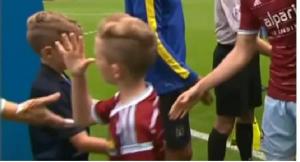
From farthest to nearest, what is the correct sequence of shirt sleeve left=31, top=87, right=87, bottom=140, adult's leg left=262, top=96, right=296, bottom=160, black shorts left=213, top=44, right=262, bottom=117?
black shorts left=213, top=44, right=262, bottom=117
adult's leg left=262, top=96, right=296, bottom=160
shirt sleeve left=31, top=87, right=87, bottom=140

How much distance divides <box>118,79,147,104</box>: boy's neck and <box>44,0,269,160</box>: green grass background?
239 centimetres

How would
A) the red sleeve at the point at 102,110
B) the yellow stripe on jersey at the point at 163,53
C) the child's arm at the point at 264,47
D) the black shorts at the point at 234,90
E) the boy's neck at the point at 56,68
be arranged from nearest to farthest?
1. the red sleeve at the point at 102,110
2. the boy's neck at the point at 56,68
3. the child's arm at the point at 264,47
4. the yellow stripe on jersey at the point at 163,53
5. the black shorts at the point at 234,90

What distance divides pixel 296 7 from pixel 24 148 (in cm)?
183

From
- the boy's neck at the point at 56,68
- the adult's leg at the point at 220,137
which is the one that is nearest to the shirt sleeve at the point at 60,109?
the boy's neck at the point at 56,68

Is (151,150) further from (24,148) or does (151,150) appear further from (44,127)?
(24,148)

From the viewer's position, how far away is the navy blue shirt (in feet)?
10.3

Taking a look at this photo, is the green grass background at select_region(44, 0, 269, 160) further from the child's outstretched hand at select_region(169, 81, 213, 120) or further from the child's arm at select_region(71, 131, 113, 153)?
the child's arm at select_region(71, 131, 113, 153)

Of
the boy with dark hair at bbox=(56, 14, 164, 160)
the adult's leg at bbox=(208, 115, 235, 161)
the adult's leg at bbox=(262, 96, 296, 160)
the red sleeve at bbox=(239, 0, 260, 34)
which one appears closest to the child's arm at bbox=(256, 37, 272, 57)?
the red sleeve at bbox=(239, 0, 260, 34)

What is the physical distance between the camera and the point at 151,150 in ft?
9.38

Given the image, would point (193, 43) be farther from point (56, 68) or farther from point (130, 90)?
point (130, 90)

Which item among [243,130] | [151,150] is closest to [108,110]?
[151,150]

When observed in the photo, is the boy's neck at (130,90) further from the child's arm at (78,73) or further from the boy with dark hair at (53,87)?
the boy with dark hair at (53,87)

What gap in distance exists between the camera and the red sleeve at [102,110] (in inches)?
116

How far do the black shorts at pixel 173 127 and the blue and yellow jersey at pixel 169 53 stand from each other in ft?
0.14
